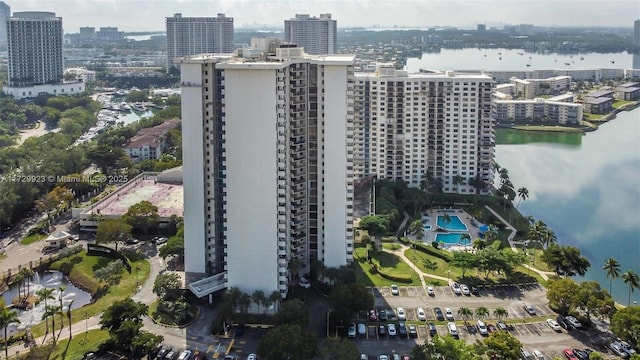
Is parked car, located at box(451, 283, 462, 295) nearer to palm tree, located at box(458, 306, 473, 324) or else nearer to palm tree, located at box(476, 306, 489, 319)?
palm tree, located at box(458, 306, 473, 324)

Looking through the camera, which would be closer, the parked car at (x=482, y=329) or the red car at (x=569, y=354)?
the red car at (x=569, y=354)

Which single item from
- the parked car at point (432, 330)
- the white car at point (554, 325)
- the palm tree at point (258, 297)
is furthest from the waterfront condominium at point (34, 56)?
the white car at point (554, 325)

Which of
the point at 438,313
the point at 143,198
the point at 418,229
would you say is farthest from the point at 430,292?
the point at 143,198

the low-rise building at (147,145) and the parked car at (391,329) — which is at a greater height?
the low-rise building at (147,145)

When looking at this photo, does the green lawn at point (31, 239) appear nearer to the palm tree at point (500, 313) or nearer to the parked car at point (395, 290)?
the parked car at point (395, 290)

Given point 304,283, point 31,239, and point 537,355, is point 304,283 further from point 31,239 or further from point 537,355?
point 31,239

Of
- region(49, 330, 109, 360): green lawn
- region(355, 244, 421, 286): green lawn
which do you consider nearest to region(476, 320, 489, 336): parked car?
region(355, 244, 421, 286): green lawn

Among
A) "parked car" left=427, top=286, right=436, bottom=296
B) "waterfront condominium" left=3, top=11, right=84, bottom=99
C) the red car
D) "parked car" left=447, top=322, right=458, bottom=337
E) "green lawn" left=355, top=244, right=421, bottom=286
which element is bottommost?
the red car
